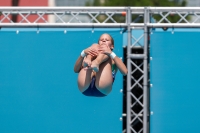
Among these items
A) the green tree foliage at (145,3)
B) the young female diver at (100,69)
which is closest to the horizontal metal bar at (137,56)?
the young female diver at (100,69)

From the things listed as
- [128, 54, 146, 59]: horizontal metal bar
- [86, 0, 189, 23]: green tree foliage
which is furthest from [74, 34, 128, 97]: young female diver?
[86, 0, 189, 23]: green tree foliage

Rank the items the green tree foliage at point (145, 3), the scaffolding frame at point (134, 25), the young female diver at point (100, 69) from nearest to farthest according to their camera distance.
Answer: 1. the young female diver at point (100, 69)
2. the scaffolding frame at point (134, 25)
3. the green tree foliage at point (145, 3)

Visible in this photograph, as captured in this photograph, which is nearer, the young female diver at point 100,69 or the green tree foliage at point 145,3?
the young female diver at point 100,69

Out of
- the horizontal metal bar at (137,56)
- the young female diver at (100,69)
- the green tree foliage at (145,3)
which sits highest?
the green tree foliage at (145,3)

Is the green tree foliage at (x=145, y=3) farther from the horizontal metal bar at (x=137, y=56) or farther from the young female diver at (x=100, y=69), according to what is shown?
the young female diver at (x=100, y=69)

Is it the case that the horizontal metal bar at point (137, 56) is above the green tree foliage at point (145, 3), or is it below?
below

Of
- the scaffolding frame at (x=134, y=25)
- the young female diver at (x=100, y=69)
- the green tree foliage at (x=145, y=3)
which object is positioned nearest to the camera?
the young female diver at (x=100, y=69)

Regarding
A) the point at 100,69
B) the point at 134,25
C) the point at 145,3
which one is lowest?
the point at 100,69

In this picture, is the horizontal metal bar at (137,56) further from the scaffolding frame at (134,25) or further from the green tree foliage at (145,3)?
the green tree foliage at (145,3)

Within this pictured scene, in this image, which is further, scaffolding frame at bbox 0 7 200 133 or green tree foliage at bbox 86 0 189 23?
green tree foliage at bbox 86 0 189 23

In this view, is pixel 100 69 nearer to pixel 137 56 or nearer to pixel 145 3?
pixel 137 56

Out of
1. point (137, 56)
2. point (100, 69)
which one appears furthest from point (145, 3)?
point (100, 69)

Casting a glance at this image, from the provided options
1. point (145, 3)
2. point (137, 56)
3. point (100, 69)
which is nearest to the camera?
point (100, 69)

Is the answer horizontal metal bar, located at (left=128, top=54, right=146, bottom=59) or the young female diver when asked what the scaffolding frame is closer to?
horizontal metal bar, located at (left=128, top=54, right=146, bottom=59)
